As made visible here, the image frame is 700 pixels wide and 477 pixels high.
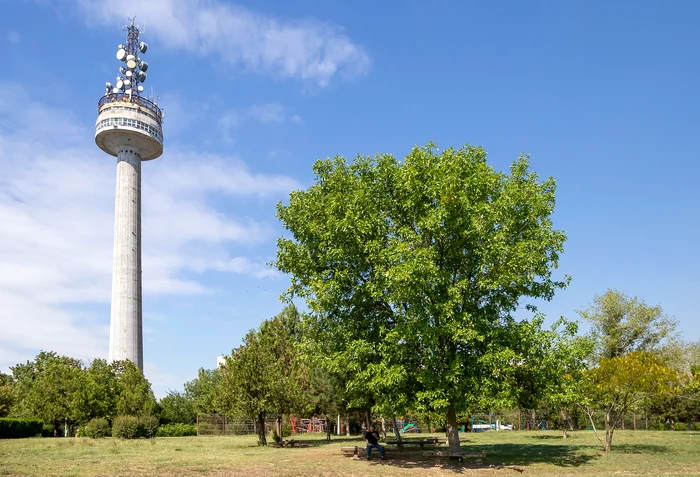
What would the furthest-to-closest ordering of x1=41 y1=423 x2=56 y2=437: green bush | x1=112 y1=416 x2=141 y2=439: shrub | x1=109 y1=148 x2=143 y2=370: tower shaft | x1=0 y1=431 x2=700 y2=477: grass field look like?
x1=109 y1=148 x2=143 y2=370: tower shaft, x1=41 y1=423 x2=56 y2=437: green bush, x1=112 y1=416 x2=141 y2=439: shrub, x1=0 y1=431 x2=700 y2=477: grass field

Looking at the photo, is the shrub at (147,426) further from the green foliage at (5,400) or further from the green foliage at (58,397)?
the green foliage at (5,400)

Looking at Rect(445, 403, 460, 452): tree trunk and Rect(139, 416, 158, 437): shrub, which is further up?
Rect(445, 403, 460, 452): tree trunk

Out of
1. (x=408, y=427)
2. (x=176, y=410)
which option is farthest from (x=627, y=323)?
(x=176, y=410)

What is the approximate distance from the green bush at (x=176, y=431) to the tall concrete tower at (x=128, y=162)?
1909 cm

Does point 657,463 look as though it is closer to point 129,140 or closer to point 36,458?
point 36,458

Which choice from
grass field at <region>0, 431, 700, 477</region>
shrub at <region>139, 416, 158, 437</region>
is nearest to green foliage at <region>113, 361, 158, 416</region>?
shrub at <region>139, 416, 158, 437</region>

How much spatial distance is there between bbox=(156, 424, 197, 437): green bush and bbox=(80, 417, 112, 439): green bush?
7.48 meters

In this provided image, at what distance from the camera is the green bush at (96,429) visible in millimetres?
48219

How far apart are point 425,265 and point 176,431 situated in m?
46.3

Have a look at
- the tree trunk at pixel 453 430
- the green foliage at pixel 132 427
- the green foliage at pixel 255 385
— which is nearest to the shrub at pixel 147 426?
the green foliage at pixel 132 427

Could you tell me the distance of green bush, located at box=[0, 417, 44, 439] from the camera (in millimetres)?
47634

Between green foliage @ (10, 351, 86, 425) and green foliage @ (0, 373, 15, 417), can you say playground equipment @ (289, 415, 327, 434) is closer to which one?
green foliage @ (10, 351, 86, 425)

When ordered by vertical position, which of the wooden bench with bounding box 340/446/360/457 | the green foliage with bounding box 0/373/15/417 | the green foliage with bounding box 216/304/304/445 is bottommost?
the wooden bench with bounding box 340/446/360/457

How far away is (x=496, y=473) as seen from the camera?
64.8 feet
